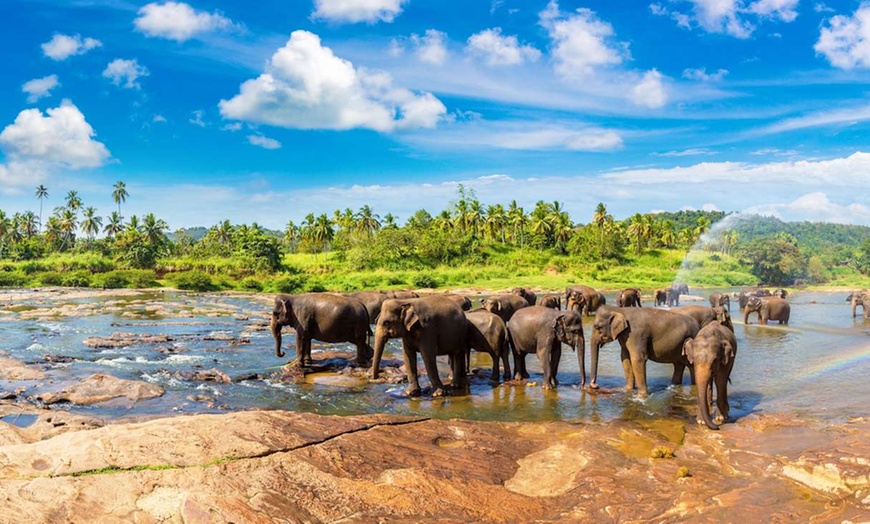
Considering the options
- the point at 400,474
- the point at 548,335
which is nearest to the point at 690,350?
the point at 548,335

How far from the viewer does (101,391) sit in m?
15.1

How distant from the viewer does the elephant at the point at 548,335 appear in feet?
52.9

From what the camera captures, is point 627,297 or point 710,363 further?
point 627,297

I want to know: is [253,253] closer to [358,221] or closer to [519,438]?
[358,221]

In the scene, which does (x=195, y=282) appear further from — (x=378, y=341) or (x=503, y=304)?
(x=378, y=341)

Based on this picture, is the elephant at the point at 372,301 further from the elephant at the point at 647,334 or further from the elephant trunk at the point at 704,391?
the elephant trunk at the point at 704,391

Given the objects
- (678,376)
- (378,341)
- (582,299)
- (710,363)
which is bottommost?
(678,376)

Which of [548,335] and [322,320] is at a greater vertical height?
[322,320]

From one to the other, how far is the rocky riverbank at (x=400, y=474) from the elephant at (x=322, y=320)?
815 cm

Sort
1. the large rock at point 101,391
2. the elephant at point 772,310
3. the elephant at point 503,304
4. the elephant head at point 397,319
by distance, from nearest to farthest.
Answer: the large rock at point 101,391 → the elephant head at point 397,319 → the elephant at point 503,304 → the elephant at point 772,310

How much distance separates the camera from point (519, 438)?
1103 cm

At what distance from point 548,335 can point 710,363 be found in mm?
4979

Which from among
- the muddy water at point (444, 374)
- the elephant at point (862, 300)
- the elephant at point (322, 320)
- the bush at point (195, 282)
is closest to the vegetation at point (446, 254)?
the bush at point (195, 282)

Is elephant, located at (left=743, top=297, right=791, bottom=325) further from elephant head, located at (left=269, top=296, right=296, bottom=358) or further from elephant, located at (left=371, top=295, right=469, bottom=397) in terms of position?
elephant head, located at (left=269, top=296, right=296, bottom=358)
